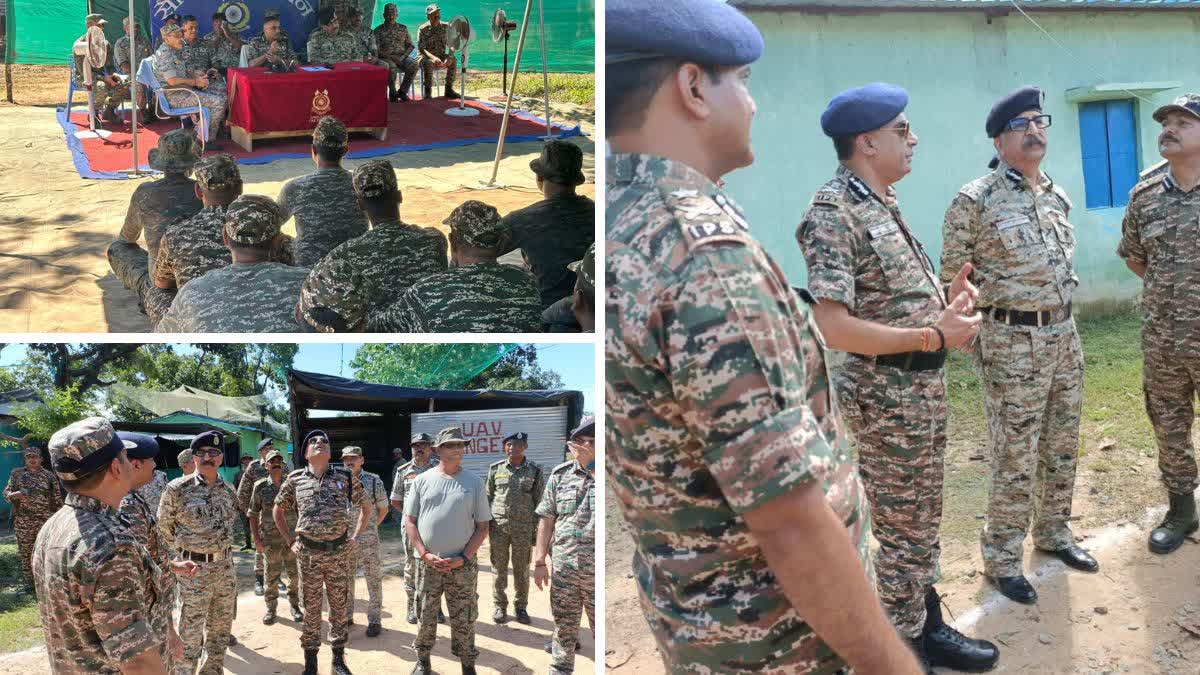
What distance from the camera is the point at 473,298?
343 cm

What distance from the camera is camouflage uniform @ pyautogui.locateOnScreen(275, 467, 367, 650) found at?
15.7ft

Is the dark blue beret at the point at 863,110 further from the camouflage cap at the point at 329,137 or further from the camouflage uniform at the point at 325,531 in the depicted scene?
the camouflage cap at the point at 329,137

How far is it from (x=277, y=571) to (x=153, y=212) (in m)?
2.02

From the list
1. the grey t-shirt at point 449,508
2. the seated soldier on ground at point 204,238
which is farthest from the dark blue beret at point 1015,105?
the seated soldier on ground at point 204,238

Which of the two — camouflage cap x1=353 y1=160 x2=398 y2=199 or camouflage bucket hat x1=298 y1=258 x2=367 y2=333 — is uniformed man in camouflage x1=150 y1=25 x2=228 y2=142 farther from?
camouflage bucket hat x1=298 y1=258 x2=367 y2=333

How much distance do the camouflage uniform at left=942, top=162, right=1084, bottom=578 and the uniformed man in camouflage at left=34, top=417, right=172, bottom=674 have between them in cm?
280

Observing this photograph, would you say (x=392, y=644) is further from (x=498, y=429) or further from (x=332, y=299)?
(x=332, y=299)

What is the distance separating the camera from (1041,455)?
3973 mm

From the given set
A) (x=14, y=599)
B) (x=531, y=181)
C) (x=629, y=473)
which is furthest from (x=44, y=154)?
(x=629, y=473)

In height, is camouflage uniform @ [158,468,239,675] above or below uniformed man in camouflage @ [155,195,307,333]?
below

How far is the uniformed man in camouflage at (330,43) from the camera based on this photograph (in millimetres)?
10914

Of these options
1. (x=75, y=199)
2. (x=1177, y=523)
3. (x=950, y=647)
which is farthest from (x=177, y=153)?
(x=1177, y=523)

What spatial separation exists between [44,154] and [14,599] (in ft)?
19.1

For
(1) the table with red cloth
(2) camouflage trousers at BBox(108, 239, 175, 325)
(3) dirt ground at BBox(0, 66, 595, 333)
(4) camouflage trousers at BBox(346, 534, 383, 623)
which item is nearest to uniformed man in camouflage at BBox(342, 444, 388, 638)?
(4) camouflage trousers at BBox(346, 534, 383, 623)
